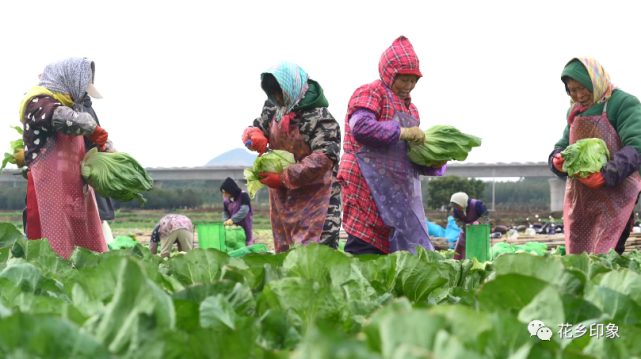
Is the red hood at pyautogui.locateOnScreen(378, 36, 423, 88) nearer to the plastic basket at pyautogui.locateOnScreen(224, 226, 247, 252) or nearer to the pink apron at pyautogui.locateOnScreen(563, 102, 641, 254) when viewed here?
the pink apron at pyautogui.locateOnScreen(563, 102, 641, 254)

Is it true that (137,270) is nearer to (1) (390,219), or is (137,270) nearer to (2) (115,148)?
(1) (390,219)

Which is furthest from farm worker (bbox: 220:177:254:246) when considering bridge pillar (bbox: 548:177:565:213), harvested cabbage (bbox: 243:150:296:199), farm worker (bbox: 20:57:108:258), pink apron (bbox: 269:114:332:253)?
bridge pillar (bbox: 548:177:565:213)

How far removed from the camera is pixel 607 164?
16.0 ft

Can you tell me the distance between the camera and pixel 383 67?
464cm

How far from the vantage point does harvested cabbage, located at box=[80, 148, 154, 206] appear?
5168 millimetres

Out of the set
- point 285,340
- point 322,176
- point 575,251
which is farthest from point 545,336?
point 575,251

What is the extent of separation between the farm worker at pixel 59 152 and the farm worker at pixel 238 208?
5927mm

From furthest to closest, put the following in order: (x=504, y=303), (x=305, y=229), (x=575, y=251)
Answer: (x=575, y=251), (x=305, y=229), (x=504, y=303)

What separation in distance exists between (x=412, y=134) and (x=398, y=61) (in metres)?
0.51

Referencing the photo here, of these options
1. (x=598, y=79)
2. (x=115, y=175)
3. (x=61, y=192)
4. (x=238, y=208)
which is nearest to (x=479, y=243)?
(x=598, y=79)

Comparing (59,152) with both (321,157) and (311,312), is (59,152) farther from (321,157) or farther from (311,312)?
(311,312)

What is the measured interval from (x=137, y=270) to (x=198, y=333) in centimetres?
14

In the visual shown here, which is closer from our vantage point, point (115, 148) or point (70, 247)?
point (70, 247)

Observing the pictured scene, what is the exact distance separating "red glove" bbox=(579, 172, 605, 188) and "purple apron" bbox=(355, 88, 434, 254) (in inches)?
50.8
